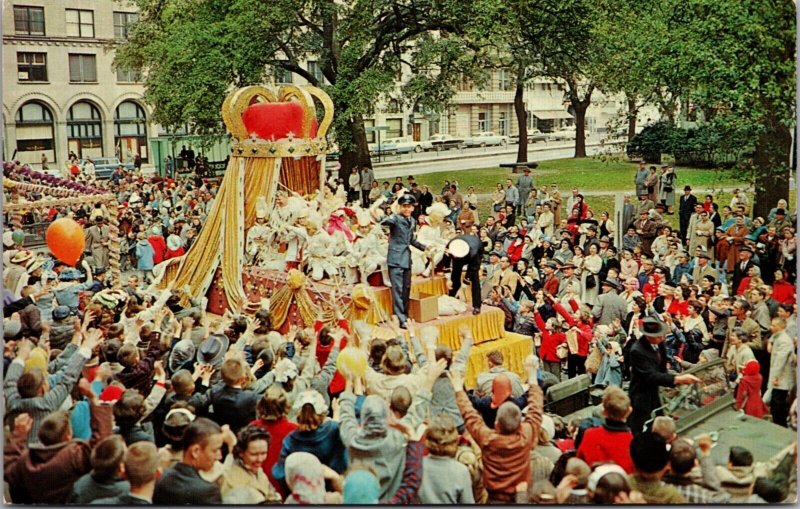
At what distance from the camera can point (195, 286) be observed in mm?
11984

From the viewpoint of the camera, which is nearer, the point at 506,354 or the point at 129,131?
the point at 506,354

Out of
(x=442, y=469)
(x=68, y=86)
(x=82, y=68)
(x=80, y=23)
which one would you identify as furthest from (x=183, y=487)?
(x=82, y=68)

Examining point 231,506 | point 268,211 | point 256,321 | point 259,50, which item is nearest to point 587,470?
point 231,506

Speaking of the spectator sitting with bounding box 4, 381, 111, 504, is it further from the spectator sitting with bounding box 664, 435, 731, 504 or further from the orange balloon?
the orange balloon

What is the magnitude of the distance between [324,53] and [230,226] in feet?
25.1

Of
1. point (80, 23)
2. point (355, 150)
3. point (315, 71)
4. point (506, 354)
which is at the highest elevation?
point (80, 23)

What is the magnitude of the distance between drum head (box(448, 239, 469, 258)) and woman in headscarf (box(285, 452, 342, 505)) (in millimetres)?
4249

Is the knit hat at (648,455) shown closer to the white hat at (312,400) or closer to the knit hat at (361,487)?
the knit hat at (361,487)

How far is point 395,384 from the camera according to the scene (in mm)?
5691

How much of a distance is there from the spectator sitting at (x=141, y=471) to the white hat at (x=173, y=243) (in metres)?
8.93

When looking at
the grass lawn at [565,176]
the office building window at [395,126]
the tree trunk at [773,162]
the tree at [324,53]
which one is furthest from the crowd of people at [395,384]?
the office building window at [395,126]

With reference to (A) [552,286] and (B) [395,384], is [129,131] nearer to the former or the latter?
(A) [552,286]

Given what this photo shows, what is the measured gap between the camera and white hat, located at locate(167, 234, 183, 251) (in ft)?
44.3

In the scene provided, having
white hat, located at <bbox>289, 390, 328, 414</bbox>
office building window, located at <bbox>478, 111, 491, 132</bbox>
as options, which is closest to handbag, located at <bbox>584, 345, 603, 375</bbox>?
white hat, located at <bbox>289, 390, 328, 414</bbox>
